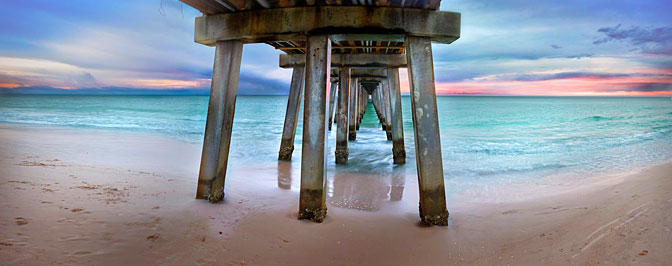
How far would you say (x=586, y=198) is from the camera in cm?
495

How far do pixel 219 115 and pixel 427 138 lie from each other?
8.44 feet

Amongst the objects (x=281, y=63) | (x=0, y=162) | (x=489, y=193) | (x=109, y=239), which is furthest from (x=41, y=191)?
(x=489, y=193)

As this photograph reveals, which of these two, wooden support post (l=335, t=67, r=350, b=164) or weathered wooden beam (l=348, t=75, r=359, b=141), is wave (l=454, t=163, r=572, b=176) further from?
weathered wooden beam (l=348, t=75, r=359, b=141)

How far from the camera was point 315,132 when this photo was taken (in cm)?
394

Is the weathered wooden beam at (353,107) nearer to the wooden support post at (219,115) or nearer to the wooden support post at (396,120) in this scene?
the wooden support post at (396,120)

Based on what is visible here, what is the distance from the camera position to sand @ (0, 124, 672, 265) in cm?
294

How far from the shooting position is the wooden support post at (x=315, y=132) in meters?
3.92

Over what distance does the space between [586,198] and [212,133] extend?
17.3 ft

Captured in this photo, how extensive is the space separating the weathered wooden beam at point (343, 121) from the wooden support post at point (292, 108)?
1123 mm

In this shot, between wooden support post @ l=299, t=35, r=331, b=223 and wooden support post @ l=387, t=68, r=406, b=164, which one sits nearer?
wooden support post @ l=299, t=35, r=331, b=223

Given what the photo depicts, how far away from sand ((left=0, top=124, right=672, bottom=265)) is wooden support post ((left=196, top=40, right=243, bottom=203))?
287mm

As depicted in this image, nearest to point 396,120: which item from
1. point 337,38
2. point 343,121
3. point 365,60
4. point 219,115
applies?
point 343,121

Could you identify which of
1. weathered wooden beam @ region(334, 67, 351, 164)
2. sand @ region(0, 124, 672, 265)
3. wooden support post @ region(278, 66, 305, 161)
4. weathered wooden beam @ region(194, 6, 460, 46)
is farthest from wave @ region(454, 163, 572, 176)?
weathered wooden beam @ region(194, 6, 460, 46)

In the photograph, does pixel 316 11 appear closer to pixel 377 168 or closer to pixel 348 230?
pixel 348 230
